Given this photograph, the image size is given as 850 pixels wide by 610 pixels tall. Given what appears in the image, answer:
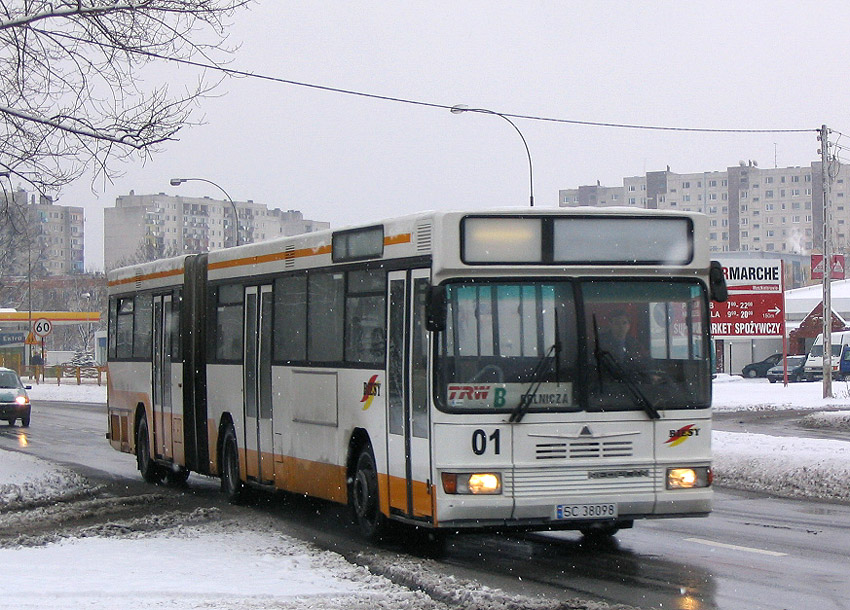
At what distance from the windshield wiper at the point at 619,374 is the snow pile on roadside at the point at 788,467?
619 centimetres

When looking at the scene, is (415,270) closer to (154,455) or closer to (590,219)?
(590,219)

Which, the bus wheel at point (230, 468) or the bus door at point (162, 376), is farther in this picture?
the bus door at point (162, 376)

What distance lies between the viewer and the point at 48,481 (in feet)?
63.4

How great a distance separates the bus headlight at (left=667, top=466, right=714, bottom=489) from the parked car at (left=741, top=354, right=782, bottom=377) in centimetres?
6184

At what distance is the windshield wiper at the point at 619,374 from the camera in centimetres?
1074

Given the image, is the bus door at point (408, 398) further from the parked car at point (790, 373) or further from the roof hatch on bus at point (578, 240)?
the parked car at point (790, 373)

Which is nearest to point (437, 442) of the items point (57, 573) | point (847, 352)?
point (57, 573)

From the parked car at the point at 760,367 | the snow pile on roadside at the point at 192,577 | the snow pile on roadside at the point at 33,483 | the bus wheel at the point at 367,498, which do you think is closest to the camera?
the snow pile on roadside at the point at 192,577

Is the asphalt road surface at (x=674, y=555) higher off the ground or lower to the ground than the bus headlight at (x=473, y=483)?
lower

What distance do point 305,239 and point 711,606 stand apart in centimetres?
674

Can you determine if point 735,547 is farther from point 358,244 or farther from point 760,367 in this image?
point 760,367

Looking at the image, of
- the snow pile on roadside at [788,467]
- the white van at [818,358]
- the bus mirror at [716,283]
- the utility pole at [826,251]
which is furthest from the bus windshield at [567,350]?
the white van at [818,358]

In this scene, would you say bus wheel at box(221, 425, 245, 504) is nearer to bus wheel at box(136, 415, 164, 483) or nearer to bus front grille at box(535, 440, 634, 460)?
bus wheel at box(136, 415, 164, 483)

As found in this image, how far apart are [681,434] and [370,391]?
2.85 metres
